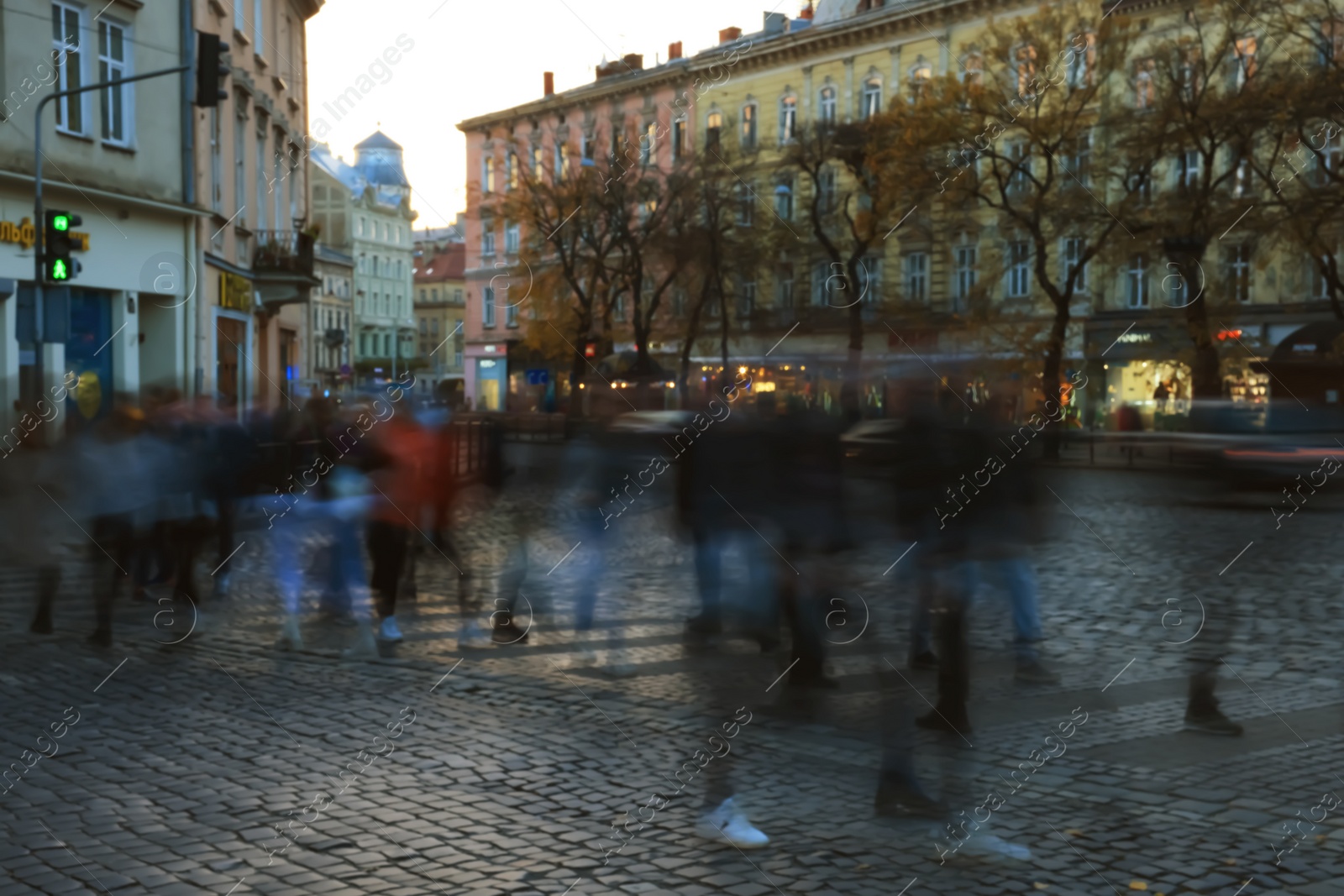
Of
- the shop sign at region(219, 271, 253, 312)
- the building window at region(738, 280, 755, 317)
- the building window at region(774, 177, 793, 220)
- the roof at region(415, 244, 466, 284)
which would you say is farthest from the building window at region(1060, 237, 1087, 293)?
the roof at region(415, 244, 466, 284)

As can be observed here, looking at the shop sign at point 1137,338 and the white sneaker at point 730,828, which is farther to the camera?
the shop sign at point 1137,338

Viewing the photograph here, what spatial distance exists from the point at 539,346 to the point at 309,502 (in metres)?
22.1

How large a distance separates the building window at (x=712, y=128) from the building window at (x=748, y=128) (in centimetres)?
41

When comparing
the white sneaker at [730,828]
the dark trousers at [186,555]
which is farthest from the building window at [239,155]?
the white sneaker at [730,828]

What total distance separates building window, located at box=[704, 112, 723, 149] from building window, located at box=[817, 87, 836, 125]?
198 centimetres

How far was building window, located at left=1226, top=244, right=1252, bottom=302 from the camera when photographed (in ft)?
104

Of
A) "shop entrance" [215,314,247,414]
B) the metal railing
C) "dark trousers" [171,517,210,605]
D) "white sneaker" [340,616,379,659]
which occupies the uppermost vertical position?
the metal railing

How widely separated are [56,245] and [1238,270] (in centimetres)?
2611

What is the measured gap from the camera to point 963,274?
21.7 metres

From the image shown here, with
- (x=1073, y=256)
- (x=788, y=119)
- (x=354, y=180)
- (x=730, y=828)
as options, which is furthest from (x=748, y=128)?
(x=730, y=828)

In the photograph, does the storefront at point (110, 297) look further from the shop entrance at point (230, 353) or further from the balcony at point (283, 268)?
the balcony at point (283, 268)

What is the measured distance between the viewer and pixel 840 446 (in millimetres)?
7082

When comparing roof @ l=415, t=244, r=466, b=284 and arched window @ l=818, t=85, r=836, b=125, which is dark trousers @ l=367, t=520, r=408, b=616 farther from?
roof @ l=415, t=244, r=466, b=284

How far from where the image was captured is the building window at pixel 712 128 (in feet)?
79.4
